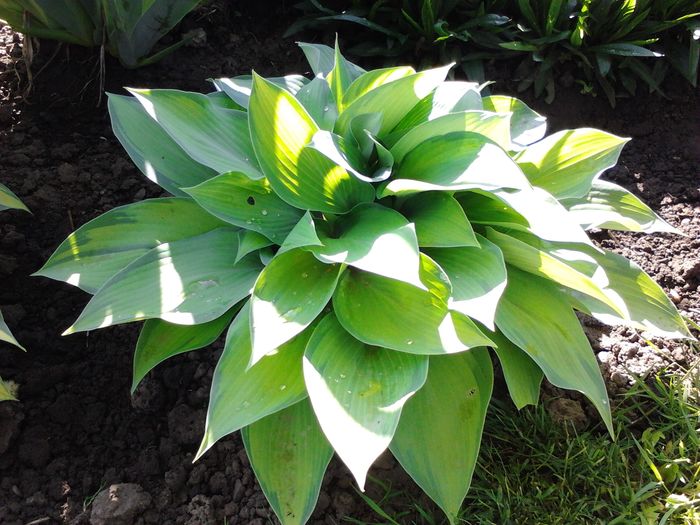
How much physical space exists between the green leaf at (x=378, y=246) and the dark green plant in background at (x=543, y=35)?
114 centimetres

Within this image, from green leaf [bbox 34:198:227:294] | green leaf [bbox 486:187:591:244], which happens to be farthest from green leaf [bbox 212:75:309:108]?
green leaf [bbox 486:187:591:244]

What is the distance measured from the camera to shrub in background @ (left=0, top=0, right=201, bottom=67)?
5.57ft

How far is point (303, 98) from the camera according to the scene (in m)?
1.30

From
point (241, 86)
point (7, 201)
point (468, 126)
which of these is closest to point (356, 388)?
point (468, 126)

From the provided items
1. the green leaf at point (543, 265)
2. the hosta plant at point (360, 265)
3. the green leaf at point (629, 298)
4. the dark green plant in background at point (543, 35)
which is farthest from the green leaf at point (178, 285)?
the dark green plant in background at point (543, 35)

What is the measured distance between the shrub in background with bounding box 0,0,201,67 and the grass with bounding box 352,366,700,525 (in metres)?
1.39

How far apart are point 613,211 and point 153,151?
1022 millimetres

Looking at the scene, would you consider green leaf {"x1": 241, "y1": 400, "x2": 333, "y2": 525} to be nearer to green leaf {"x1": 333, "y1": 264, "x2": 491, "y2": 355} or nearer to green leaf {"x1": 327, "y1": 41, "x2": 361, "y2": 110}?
green leaf {"x1": 333, "y1": 264, "x2": 491, "y2": 355}

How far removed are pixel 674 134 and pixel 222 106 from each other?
159 centimetres

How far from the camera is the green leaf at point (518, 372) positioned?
1.26 metres

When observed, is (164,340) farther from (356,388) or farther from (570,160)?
(570,160)

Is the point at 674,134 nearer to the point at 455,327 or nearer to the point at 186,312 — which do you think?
the point at 455,327

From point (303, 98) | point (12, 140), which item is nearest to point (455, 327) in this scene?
point (303, 98)

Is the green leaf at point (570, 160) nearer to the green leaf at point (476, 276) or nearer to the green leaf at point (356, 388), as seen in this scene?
the green leaf at point (476, 276)
